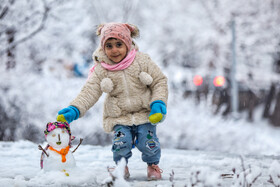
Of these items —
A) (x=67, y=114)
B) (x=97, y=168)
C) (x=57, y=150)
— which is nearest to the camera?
(x=67, y=114)

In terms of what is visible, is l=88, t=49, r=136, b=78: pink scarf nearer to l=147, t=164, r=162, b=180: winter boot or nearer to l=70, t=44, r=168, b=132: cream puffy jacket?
l=70, t=44, r=168, b=132: cream puffy jacket

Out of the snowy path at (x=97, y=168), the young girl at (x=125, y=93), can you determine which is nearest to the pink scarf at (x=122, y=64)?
the young girl at (x=125, y=93)

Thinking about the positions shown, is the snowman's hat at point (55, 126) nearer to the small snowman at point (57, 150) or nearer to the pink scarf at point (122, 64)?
the small snowman at point (57, 150)

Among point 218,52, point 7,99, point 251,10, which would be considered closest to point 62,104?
point 7,99

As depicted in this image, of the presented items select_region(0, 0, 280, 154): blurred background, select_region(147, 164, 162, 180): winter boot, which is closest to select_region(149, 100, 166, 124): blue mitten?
select_region(147, 164, 162, 180): winter boot

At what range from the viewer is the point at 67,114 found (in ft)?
9.84

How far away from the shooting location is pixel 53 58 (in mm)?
12320

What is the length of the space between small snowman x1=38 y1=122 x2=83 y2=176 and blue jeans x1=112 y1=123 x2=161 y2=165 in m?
0.36

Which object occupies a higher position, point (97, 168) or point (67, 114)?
point (67, 114)

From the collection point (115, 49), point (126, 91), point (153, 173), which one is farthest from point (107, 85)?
point (153, 173)

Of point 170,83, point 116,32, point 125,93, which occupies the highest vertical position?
point 170,83

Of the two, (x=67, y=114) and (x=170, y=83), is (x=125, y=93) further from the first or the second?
(x=170, y=83)

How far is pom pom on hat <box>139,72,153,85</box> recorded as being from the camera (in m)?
3.35

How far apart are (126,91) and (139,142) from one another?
0.45 m
